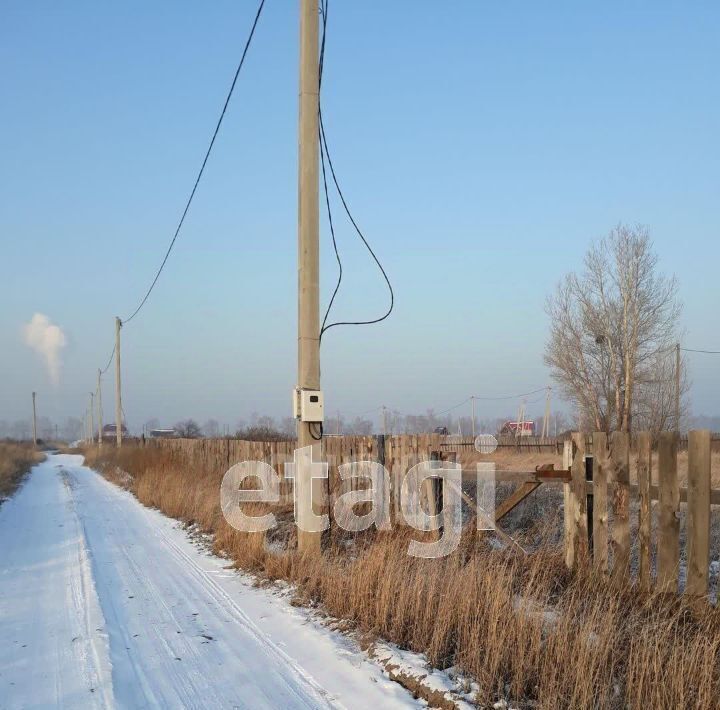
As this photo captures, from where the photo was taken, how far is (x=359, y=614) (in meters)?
5.22

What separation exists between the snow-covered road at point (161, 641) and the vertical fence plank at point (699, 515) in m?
2.30

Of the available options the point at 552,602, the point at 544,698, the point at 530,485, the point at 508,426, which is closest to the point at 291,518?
the point at 530,485

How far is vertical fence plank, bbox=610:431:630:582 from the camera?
5.53 meters

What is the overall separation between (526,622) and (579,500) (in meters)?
2.15

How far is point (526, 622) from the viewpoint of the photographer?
4176 mm

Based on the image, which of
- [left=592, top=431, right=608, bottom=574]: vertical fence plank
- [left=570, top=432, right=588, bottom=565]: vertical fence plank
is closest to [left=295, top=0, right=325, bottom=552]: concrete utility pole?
Answer: [left=570, top=432, right=588, bottom=565]: vertical fence plank

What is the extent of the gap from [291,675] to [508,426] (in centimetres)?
6175

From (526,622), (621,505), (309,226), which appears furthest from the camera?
(309,226)

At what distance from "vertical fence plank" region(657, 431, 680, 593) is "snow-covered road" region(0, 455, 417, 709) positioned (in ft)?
7.43

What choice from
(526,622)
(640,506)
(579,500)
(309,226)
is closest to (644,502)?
(640,506)

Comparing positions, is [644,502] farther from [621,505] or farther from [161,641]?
[161,641]

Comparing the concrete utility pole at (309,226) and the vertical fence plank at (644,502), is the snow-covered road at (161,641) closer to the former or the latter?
the concrete utility pole at (309,226)

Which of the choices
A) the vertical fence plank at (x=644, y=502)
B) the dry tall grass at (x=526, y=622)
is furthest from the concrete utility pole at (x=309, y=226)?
the vertical fence plank at (x=644, y=502)

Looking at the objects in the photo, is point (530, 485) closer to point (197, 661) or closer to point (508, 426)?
point (197, 661)
